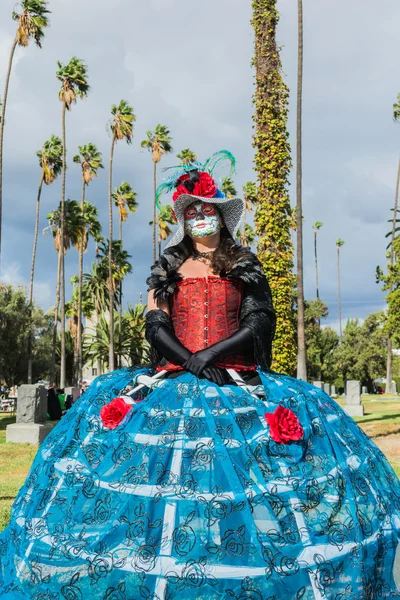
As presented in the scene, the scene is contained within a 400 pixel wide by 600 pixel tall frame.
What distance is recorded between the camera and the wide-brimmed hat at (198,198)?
3865 mm

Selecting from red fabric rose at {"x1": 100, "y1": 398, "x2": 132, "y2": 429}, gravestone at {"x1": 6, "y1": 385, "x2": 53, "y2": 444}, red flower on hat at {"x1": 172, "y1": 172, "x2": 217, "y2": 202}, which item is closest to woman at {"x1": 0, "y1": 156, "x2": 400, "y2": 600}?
red fabric rose at {"x1": 100, "y1": 398, "x2": 132, "y2": 429}

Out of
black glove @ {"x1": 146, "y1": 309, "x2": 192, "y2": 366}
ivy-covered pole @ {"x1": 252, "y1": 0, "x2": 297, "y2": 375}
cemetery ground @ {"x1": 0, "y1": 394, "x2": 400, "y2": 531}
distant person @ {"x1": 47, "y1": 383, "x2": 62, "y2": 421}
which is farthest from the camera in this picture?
distant person @ {"x1": 47, "y1": 383, "x2": 62, "y2": 421}

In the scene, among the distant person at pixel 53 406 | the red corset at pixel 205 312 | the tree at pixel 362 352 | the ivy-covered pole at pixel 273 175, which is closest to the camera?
the red corset at pixel 205 312

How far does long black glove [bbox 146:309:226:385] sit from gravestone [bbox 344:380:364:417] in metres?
20.5

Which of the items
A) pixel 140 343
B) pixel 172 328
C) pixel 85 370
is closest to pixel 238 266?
pixel 172 328

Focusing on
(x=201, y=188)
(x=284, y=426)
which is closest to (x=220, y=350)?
(x=284, y=426)

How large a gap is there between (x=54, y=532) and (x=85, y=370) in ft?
184

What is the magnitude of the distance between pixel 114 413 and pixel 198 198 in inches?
65.9

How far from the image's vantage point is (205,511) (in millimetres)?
2486

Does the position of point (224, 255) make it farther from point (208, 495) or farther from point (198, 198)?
point (208, 495)

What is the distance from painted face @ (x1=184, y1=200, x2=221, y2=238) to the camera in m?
3.85

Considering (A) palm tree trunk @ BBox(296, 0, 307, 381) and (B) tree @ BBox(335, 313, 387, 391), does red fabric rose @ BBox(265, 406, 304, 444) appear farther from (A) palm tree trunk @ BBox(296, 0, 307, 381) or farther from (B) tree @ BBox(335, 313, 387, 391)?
(B) tree @ BBox(335, 313, 387, 391)

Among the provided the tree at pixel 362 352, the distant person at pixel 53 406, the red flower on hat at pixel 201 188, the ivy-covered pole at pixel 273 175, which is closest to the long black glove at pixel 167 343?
the red flower on hat at pixel 201 188

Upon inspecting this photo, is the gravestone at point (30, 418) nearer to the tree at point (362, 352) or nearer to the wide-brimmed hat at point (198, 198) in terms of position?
the wide-brimmed hat at point (198, 198)
